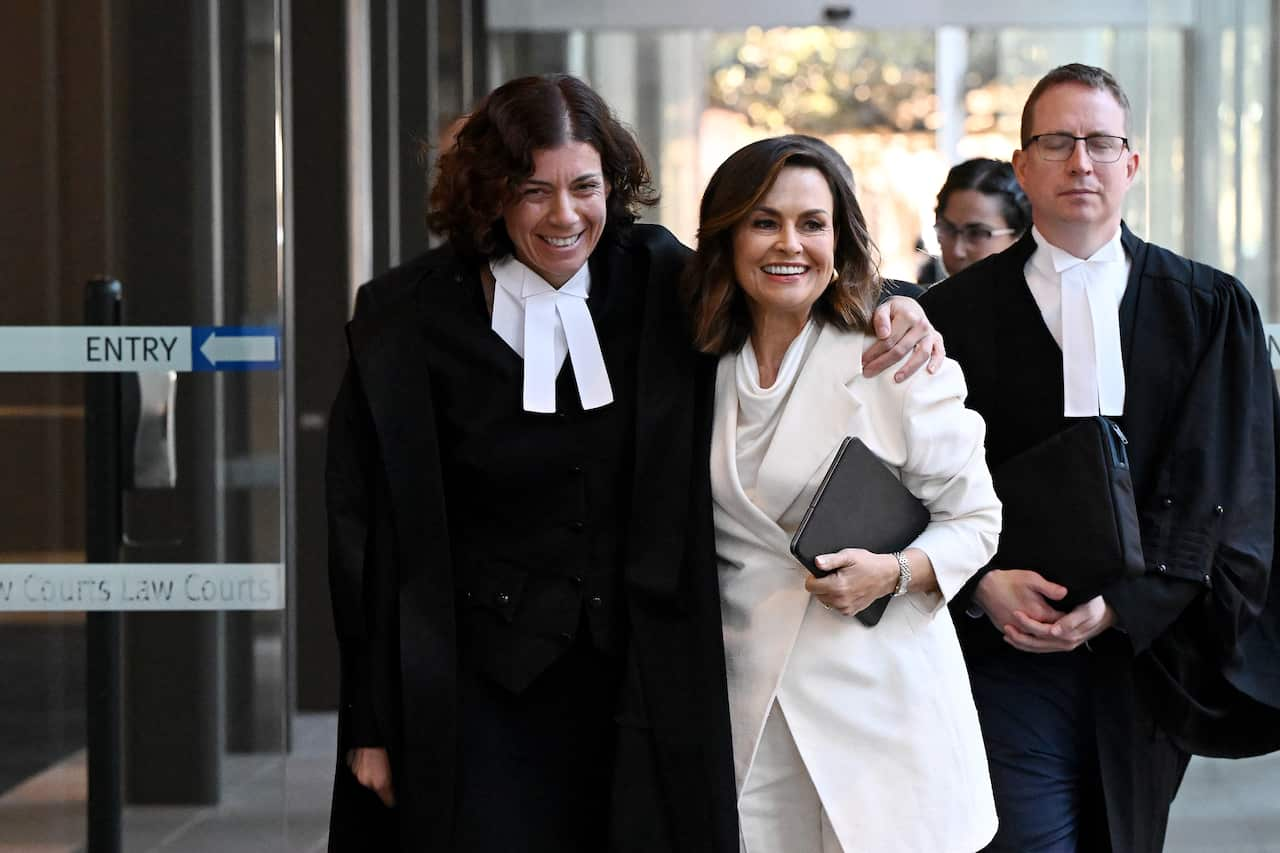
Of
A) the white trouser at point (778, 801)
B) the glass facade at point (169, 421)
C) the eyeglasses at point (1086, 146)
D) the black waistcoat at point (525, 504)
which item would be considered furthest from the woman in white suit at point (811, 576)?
the glass facade at point (169, 421)

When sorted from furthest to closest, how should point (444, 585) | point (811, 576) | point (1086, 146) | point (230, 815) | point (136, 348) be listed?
point (230, 815)
point (136, 348)
point (1086, 146)
point (444, 585)
point (811, 576)

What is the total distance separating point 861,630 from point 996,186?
1.82m

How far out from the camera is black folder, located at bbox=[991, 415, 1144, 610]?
116 inches

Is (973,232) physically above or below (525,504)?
above

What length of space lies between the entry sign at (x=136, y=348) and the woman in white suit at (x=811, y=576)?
1.60 meters

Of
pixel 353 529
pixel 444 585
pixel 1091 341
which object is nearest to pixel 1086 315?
pixel 1091 341

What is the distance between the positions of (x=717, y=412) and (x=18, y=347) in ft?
6.28

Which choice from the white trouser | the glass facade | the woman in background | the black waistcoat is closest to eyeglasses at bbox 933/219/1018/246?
the woman in background

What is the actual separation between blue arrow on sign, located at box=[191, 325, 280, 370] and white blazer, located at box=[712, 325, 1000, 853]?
162 cm

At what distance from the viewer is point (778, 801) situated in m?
2.71

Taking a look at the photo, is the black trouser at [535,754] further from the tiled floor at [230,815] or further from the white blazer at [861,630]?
the tiled floor at [230,815]

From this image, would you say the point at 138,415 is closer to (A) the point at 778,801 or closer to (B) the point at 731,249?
(B) the point at 731,249

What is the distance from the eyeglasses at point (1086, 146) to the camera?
310 cm

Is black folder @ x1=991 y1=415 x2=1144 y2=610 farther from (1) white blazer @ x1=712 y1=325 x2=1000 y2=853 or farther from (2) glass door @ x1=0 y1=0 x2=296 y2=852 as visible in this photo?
(2) glass door @ x1=0 y1=0 x2=296 y2=852
